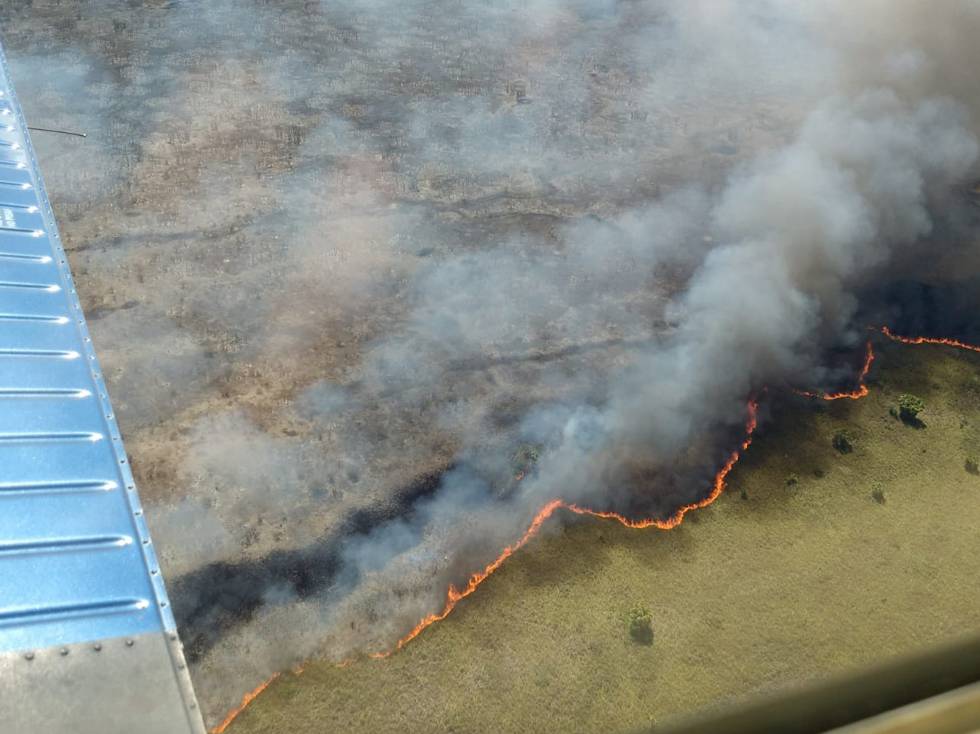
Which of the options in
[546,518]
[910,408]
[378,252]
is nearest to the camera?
[546,518]

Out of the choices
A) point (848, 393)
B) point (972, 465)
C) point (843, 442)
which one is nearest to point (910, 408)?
point (848, 393)

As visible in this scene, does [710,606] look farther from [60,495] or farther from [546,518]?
[60,495]

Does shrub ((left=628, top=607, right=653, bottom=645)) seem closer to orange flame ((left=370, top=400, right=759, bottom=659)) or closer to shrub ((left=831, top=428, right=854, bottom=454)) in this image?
orange flame ((left=370, top=400, right=759, bottom=659))

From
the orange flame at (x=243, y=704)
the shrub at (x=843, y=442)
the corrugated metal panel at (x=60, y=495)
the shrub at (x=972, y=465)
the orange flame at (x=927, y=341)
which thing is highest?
the corrugated metal panel at (x=60, y=495)

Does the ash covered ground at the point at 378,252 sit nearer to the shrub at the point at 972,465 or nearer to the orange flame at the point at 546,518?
the orange flame at the point at 546,518

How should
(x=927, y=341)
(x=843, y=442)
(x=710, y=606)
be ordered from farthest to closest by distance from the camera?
(x=927, y=341) < (x=843, y=442) < (x=710, y=606)

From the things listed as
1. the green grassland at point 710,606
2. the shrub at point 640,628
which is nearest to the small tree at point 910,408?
the green grassland at point 710,606
